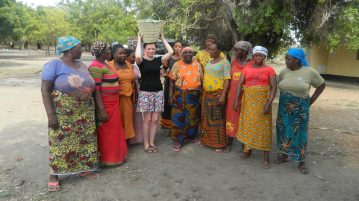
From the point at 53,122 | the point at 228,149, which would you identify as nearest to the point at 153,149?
the point at 228,149

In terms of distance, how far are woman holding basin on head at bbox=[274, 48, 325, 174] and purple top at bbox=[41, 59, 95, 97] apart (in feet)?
7.85

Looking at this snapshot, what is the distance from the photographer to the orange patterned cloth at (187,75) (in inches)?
173

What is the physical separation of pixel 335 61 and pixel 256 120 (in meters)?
13.0

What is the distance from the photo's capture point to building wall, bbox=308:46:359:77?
14.0m

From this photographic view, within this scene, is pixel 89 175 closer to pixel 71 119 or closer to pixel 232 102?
pixel 71 119

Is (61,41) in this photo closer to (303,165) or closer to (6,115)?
(303,165)

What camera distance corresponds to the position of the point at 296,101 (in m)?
3.73

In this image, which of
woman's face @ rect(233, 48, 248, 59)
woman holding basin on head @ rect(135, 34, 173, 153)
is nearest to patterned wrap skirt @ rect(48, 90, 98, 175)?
woman holding basin on head @ rect(135, 34, 173, 153)

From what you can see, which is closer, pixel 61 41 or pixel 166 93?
pixel 61 41

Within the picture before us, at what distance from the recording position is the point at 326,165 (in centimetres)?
415

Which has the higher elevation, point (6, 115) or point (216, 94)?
point (216, 94)

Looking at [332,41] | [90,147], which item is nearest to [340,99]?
[332,41]

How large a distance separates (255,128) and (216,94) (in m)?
0.78

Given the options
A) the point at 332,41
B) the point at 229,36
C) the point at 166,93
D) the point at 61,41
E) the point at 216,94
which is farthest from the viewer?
the point at 229,36
